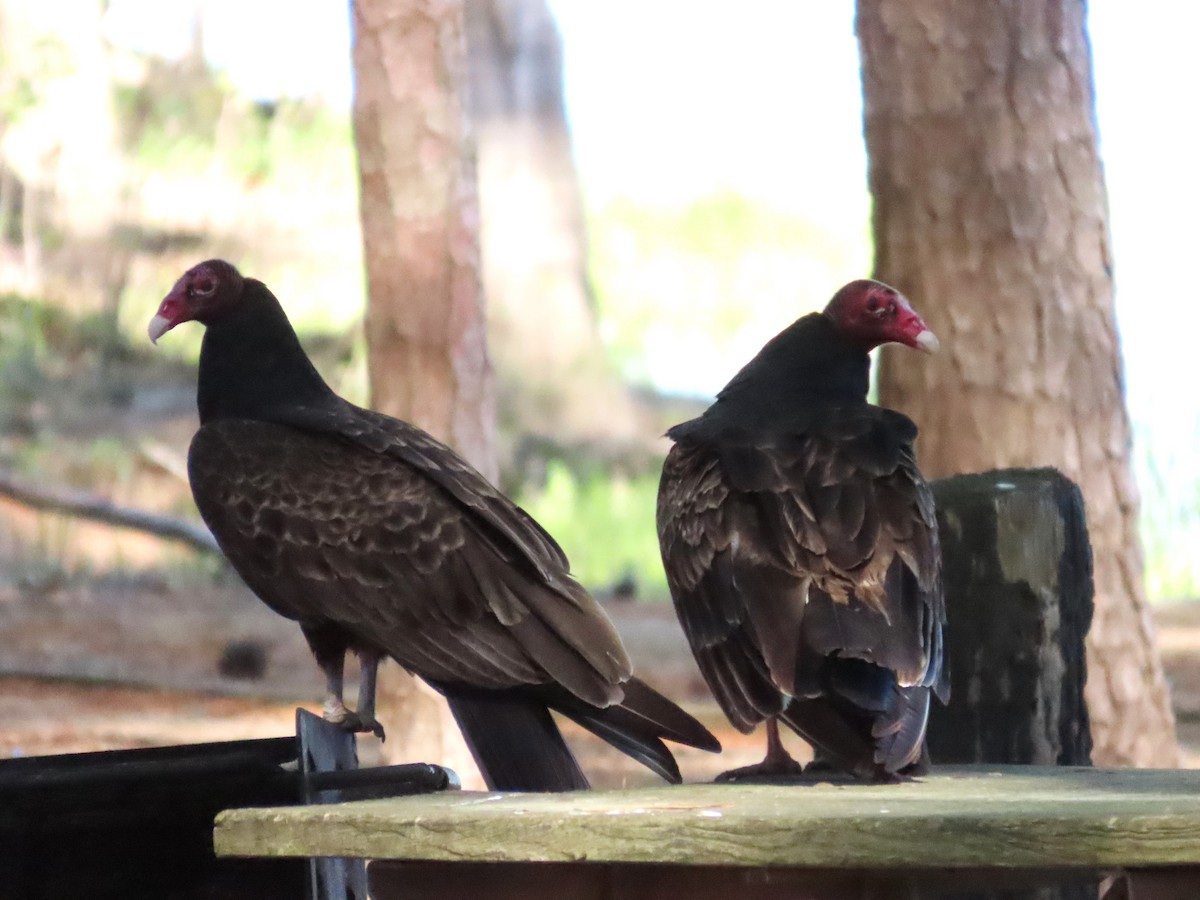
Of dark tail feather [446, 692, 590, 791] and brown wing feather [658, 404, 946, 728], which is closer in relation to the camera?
brown wing feather [658, 404, 946, 728]

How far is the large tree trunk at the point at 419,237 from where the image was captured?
18.9 feet

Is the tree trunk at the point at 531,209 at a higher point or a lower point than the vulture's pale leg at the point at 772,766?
higher

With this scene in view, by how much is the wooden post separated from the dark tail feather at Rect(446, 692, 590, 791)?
702 millimetres

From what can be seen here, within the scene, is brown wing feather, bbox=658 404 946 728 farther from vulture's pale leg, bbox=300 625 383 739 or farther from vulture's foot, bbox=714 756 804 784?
vulture's pale leg, bbox=300 625 383 739

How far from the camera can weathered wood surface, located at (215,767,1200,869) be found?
189 cm

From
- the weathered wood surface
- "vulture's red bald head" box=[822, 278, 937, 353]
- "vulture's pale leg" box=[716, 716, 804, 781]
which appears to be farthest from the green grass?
the weathered wood surface

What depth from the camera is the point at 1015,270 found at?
466cm

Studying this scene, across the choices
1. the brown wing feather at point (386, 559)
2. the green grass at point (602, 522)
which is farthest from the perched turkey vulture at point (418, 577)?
the green grass at point (602, 522)

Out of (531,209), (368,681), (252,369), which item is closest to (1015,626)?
(368,681)

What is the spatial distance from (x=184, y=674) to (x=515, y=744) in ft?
16.3

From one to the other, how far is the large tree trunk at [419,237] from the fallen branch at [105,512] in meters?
4.41

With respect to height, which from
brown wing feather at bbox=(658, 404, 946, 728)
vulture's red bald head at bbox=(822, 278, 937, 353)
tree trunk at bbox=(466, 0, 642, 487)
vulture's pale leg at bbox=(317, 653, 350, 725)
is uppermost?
tree trunk at bbox=(466, 0, 642, 487)

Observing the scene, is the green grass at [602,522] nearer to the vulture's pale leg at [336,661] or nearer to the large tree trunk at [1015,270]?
the large tree trunk at [1015,270]

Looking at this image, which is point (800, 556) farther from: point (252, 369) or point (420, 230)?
point (420, 230)
